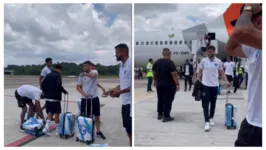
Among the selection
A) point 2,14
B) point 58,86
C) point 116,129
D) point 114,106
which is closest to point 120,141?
point 116,129

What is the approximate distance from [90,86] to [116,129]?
760 mm

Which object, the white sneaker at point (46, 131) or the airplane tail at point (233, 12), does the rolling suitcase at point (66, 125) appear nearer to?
the white sneaker at point (46, 131)

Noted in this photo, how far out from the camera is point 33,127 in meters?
3.22

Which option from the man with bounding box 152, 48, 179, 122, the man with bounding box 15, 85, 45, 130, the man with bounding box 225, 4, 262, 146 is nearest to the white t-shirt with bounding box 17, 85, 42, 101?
the man with bounding box 15, 85, 45, 130

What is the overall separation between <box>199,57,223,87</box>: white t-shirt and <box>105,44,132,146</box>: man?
143 centimetres

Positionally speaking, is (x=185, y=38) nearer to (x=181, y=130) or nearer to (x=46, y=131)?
(x=181, y=130)

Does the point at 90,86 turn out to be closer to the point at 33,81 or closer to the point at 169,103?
the point at 33,81

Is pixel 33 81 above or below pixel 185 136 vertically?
above

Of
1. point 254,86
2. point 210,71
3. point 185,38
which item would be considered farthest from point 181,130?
point 185,38

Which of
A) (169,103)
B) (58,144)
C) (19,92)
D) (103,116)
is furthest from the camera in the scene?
(103,116)

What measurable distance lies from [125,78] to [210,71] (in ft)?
5.08

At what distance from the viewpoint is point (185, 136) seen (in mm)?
3115

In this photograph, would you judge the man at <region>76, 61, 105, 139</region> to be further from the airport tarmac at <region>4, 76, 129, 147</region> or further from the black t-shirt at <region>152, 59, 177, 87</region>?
the black t-shirt at <region>152, 59, 177, 87</region>

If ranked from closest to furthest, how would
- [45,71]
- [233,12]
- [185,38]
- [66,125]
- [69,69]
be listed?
[233,12]
[69,69]
[66,125]
[45,71]
[185,38]
